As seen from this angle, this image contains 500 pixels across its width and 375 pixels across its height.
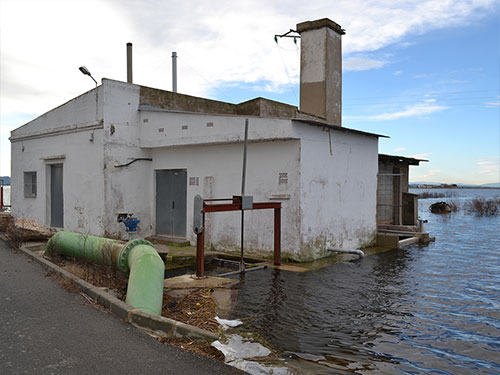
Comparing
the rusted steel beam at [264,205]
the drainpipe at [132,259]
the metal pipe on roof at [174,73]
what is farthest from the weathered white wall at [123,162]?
the metal pipe on roof at [174,73]

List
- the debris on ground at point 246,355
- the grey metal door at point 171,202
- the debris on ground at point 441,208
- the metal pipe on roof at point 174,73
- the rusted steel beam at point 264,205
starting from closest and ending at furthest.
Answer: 1. the debris on ground at point 246,355
2. the rusted steel beam at point 264,205
3. the grey metal door at point 171,202
4. the metal pipe on roof at point 174,73
5. the debris on ground at point 441,208

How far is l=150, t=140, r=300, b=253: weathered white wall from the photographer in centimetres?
1061

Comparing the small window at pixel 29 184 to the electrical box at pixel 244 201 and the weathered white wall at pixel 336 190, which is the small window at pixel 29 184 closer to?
the electrical box at pixel 244 201

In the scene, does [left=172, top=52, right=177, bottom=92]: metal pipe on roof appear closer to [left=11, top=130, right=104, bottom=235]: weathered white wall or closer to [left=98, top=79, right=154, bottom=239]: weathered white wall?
[left=11, top=130, right=104, bottom=235]: weathered white wall

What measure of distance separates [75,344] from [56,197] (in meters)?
12.5

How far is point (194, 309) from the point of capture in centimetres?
636

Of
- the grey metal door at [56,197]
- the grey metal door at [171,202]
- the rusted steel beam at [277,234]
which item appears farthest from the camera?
the grey metal door at [56,197]

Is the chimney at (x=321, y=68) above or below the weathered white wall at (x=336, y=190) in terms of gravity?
above

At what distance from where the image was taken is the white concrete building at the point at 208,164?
10.8 metres

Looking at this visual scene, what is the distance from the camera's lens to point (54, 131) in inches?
608

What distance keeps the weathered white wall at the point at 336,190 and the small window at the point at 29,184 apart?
1266 centimetres

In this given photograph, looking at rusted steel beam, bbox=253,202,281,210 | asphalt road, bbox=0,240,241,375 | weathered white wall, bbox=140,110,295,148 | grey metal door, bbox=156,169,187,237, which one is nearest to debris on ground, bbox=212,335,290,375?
asphalt road, bbox=0,240,241,375

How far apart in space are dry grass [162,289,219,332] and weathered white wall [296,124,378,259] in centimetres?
425

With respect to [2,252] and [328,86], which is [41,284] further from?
[328,86]
